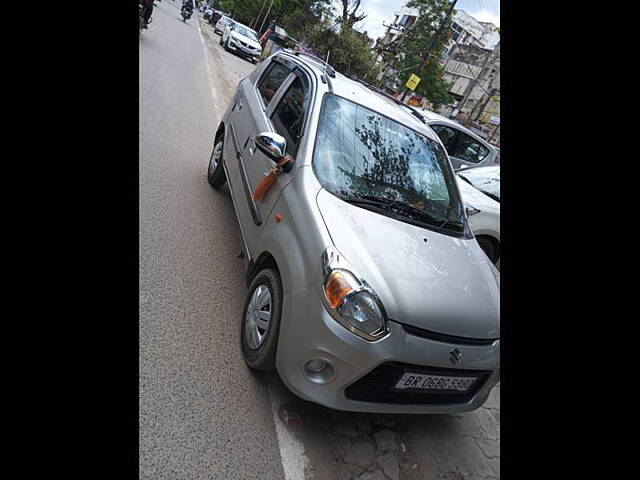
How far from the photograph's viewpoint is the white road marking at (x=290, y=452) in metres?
1.99

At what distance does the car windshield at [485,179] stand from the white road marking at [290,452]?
435 cm

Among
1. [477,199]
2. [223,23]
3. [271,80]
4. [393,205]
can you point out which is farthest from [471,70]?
[393,205]

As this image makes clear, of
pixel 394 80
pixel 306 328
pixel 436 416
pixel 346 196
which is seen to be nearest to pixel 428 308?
pixel 306 328

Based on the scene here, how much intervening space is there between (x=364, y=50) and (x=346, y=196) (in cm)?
2589

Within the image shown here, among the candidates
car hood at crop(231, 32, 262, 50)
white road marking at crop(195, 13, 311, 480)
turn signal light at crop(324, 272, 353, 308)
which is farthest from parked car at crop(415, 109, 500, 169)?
car hood at crop(231, 32, 262, 50)

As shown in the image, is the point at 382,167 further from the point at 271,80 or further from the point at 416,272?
the point at 271,80

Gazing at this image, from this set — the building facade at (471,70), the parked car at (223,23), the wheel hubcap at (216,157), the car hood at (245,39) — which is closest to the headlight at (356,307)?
the wheel hubcap at (216,157)

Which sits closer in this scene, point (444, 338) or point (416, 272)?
point (444, 338)

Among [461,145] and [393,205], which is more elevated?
[461,145]

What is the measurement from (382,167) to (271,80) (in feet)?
6.37

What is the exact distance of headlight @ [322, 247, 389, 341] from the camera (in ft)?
6.28

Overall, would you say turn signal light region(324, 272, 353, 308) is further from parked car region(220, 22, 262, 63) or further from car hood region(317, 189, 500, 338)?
parked car region(220, 22, 262, 63)

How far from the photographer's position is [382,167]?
2.80 meters
